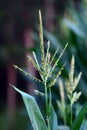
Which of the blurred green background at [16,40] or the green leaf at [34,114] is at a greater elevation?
the blurred green background at [16,40]

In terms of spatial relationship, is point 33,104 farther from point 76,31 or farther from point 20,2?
point 20,2

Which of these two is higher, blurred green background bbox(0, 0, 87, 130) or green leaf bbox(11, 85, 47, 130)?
blurred green background bbox(0, 0, 87, 130)

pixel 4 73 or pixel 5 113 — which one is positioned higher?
pixel 4 73

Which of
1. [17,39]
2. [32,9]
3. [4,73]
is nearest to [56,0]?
[32,9]

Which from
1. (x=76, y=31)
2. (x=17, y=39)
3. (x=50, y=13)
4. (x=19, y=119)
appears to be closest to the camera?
(x=76, y=31)

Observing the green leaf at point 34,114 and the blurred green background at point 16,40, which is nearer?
the green leaf at point 34,114

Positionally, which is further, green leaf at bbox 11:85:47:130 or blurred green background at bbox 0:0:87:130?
blurred green background at bbox 0:0:87:130

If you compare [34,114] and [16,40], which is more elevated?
[16,40]

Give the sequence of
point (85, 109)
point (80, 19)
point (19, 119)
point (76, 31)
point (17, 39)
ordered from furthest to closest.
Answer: point (17, 39), point (19, 119), point (80, 19), point (76, 31), point (85, 109)

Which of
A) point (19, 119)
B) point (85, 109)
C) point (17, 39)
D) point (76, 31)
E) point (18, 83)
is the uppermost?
point (17, 39)

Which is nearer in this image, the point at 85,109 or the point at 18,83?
the point at 85,109

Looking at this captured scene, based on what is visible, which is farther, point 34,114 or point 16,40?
point 16,40
